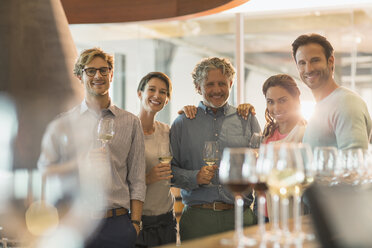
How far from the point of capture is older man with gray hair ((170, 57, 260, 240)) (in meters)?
3.02

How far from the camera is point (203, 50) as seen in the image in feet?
21.6

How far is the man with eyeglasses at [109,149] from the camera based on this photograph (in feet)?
9.34

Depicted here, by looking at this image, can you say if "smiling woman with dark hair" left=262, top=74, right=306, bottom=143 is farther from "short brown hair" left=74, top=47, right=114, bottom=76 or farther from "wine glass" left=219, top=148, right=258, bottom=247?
"wine glass" left=219, top=148, right=258, bottom=247

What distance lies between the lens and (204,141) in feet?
10.3

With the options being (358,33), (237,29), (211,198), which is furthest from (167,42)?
(211,198)

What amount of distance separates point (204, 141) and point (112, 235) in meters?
0.80

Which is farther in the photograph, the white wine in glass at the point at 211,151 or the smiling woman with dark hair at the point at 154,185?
the smiling woman with dark hair at the point at 154,185

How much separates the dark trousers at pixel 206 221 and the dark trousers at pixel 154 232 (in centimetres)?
12

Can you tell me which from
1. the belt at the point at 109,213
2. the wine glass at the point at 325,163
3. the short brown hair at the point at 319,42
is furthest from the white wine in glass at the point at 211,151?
the wine glass at the point at 325,163

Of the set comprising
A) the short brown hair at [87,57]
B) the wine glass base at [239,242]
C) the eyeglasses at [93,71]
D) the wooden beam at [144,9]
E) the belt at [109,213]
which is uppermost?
the wooden beam at [144,9]

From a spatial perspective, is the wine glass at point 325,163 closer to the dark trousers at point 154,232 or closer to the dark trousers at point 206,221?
the dark trousers at point 206,221

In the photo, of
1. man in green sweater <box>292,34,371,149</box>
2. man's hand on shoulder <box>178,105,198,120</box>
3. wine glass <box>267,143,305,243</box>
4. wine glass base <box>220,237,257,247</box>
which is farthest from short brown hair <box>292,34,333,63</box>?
wine glass base <box>220,237,257,247</box>

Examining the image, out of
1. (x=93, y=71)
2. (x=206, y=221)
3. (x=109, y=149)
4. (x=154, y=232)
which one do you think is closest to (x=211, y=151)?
(x=206, y=221)

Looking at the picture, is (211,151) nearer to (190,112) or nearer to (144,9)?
(190,112)
